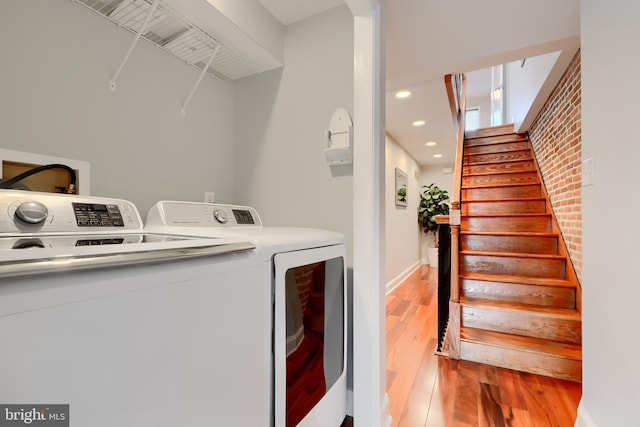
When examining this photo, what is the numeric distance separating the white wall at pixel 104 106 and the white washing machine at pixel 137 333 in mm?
492

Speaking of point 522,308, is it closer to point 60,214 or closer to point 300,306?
point 300,306

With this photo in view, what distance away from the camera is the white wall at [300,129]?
1509 millimetres

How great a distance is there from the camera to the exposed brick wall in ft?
7.64

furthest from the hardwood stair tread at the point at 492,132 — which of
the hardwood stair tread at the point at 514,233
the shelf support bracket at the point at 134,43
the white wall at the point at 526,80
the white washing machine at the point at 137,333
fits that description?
the white washing machine at the point at 137,333

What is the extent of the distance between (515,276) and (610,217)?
174 cm

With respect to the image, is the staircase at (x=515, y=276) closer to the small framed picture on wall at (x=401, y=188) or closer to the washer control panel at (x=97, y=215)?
the small framed picture on wall at (x=401, y=188)

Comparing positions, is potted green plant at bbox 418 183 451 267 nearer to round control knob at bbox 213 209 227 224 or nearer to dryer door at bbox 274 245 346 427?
dryer door at bbox 274 245 346 427

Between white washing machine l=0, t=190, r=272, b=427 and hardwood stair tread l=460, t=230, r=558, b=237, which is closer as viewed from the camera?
white washing machine l=0, t=190, r=272, b=427

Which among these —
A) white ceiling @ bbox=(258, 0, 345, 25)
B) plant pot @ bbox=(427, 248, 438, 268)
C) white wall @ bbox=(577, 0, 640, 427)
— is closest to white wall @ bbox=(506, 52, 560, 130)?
white wall @ bbox=(577, 0, 640, 427)

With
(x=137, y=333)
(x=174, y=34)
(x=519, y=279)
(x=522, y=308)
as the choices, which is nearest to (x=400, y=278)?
(x=519, y=279)

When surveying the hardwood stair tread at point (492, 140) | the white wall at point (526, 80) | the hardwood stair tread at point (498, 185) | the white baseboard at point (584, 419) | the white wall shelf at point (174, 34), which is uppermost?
the white wall at point (526, 80)

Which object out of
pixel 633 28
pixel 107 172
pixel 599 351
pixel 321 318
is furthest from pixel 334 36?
pixel 599 351

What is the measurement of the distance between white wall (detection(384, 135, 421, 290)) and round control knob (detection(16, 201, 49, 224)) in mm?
3295

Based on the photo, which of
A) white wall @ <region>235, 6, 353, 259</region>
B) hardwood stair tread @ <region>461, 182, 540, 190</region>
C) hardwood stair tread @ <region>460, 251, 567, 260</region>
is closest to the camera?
white wall @ <region>235, 6, 353, 259</region>
